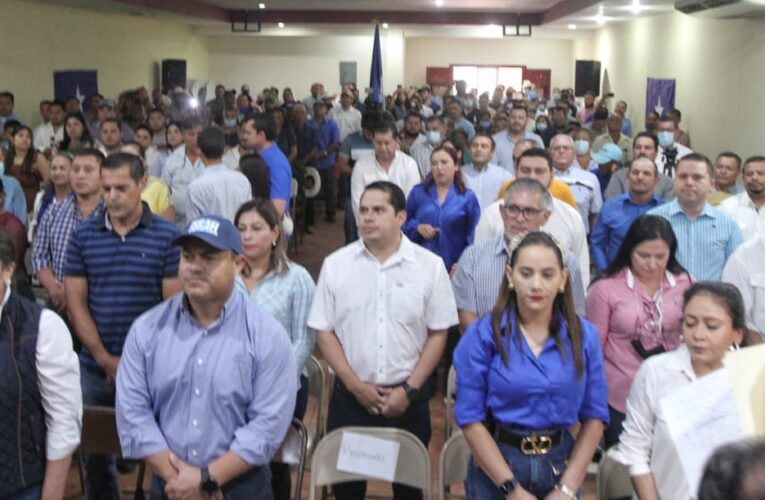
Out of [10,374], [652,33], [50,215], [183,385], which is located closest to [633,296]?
[183,385]

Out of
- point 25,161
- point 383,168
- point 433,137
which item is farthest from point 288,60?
point 383,168

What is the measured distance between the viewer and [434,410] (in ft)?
16.3

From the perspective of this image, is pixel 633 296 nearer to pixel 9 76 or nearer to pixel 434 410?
pixel 434 410

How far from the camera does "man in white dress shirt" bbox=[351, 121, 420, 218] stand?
5.67 m

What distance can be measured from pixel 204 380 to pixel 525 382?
882 mm

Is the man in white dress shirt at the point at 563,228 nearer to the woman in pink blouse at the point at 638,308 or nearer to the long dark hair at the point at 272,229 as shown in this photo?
the woman in pink blouse at the point at 638,308

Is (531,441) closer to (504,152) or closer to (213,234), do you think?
(213,234)

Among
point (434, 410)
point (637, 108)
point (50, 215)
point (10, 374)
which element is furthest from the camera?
point (637, 108)

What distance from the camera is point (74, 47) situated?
1347 cm

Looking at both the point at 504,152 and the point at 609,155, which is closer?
the point at 609,155

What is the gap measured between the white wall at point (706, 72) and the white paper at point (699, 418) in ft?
23.8

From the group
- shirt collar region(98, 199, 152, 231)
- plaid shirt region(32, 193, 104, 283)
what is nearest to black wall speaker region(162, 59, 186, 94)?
plaid shirt region(32, 193, 104, 283)

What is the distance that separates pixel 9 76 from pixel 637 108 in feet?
31.7

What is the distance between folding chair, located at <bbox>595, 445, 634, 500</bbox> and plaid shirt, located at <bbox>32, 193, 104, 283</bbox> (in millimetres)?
2317
